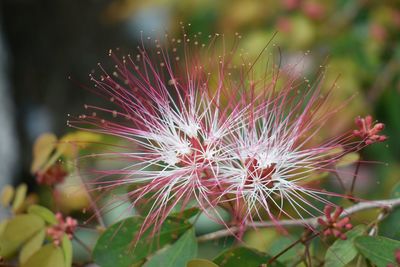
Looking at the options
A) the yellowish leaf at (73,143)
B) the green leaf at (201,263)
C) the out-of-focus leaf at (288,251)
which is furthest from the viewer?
the yellowish leaf at (73,143)

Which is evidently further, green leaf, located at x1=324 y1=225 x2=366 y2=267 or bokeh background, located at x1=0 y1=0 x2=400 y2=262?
bokeh background, located at x1=0 y1=0 x2=400 y2=262

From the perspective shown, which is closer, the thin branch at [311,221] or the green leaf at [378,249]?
the green leaf at [378,249]

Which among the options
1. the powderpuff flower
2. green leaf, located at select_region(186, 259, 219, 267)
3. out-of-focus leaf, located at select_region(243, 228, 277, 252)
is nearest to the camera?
green leaf, located at select_region(186, 259, 219, 267)

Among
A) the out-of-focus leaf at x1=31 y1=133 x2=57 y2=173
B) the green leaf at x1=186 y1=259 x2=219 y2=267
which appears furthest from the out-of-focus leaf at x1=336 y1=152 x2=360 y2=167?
the out-of-focus leaf at x1=31 y1=133 x2=57 y2=173

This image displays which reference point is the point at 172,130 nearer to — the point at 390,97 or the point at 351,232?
the point at 351,232

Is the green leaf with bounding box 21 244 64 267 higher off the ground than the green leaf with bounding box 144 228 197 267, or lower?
higher

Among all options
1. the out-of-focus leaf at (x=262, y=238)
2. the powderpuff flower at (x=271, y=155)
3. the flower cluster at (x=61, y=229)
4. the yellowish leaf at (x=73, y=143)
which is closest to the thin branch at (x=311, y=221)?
the powderpuff flower at (x=271, y=155)

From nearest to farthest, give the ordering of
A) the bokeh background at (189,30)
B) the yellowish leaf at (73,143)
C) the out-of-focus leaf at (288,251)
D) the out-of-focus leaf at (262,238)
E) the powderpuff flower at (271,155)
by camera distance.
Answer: the powderpuff flower at (271,155), the out-of-focus leaf at (288,251), the yellowish leaf at (73,143), the out-of-focus leaf at (262,238), the bokeh background at (189,30)

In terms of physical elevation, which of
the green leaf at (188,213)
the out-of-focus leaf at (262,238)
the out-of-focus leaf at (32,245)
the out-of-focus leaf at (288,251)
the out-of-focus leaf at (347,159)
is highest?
the out-of-focus leaf at (347,159)

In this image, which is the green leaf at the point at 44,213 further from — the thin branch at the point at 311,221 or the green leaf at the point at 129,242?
the thin branch at the point at 311,221

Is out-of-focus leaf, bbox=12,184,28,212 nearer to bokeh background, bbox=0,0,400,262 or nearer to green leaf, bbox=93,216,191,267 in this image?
green leaf, bbox=93,216,191,267
